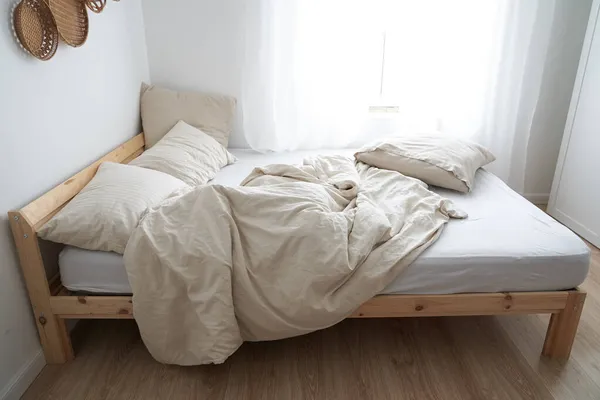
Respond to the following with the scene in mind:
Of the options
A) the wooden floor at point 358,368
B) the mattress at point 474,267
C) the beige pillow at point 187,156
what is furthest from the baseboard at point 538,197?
the beige pillow at point 187,156

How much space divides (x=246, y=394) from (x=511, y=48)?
2.65 meters

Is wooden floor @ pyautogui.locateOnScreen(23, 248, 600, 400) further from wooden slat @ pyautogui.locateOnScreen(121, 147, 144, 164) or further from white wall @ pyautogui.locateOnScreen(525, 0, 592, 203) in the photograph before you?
white wall @ pyautogui.locateOnScreen(525, 0, 592, 203)

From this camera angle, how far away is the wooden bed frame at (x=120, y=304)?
159 cm

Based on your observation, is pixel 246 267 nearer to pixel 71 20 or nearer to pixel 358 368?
pixel 358 368

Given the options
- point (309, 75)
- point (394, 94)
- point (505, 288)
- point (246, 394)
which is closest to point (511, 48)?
point (394, 94)

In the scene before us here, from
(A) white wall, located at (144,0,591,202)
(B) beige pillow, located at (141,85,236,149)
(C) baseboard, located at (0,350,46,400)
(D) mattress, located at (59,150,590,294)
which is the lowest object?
(C) baseboard, located at (0,350,46,400)

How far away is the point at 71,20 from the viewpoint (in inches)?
72.4

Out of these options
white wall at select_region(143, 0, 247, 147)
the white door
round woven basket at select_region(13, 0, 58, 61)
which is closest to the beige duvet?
round woven basket at select_region(13, 0, 58, 61)

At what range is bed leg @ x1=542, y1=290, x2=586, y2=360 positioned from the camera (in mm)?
1656

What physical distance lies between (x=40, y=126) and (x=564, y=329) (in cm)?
219

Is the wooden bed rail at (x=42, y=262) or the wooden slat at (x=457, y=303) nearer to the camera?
the wooden bed rail at (x=42, y=262)

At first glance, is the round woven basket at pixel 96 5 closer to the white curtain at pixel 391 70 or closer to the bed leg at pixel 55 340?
the white curtain at pixel 391 70

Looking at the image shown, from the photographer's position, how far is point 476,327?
6.45ft

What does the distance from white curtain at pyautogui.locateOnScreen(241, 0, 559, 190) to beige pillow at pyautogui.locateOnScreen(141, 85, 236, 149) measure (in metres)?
0.19
